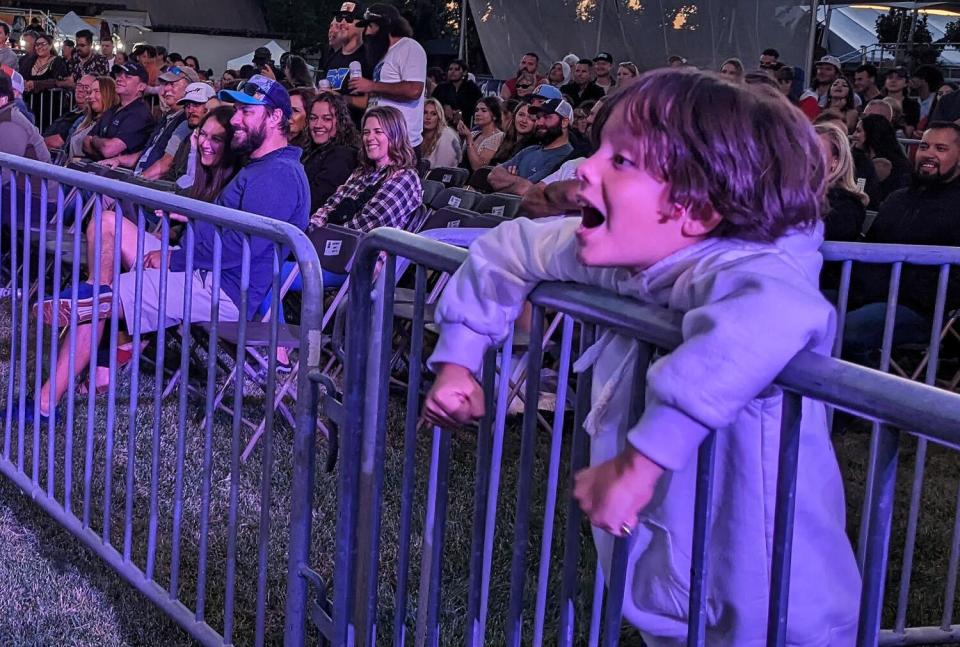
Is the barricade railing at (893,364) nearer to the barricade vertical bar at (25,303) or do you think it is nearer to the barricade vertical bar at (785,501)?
the barricade vertical bar at (785,501)

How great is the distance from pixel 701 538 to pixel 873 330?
14.3 ft

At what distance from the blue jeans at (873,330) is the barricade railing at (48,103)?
13232mm

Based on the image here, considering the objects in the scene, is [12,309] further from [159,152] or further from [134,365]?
[159,152]

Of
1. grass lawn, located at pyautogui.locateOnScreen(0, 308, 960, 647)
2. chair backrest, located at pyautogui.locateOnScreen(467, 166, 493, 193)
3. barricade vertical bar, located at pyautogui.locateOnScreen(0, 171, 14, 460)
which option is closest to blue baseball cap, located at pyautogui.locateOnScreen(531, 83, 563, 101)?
chair backrest, located at pyautogui.locateOnScreen(467, 166, 493, 193)

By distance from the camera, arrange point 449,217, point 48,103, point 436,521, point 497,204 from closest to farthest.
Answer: point 436,521 → point 449,217 → point 497,204 → point 48,103

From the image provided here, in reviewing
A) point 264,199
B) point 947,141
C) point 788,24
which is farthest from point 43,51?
point 947,141

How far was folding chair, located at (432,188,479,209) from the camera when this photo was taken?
23.9 ft

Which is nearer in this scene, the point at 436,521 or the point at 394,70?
the point at 436,521

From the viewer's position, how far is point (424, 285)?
213 cm

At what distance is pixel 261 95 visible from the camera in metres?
6.03

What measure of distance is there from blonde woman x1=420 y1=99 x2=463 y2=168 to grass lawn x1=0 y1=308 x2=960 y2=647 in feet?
17.5

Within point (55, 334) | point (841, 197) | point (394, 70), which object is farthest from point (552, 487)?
point (394, 70)

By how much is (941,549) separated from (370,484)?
9.02ft

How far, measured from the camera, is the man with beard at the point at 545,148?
9.17 m
